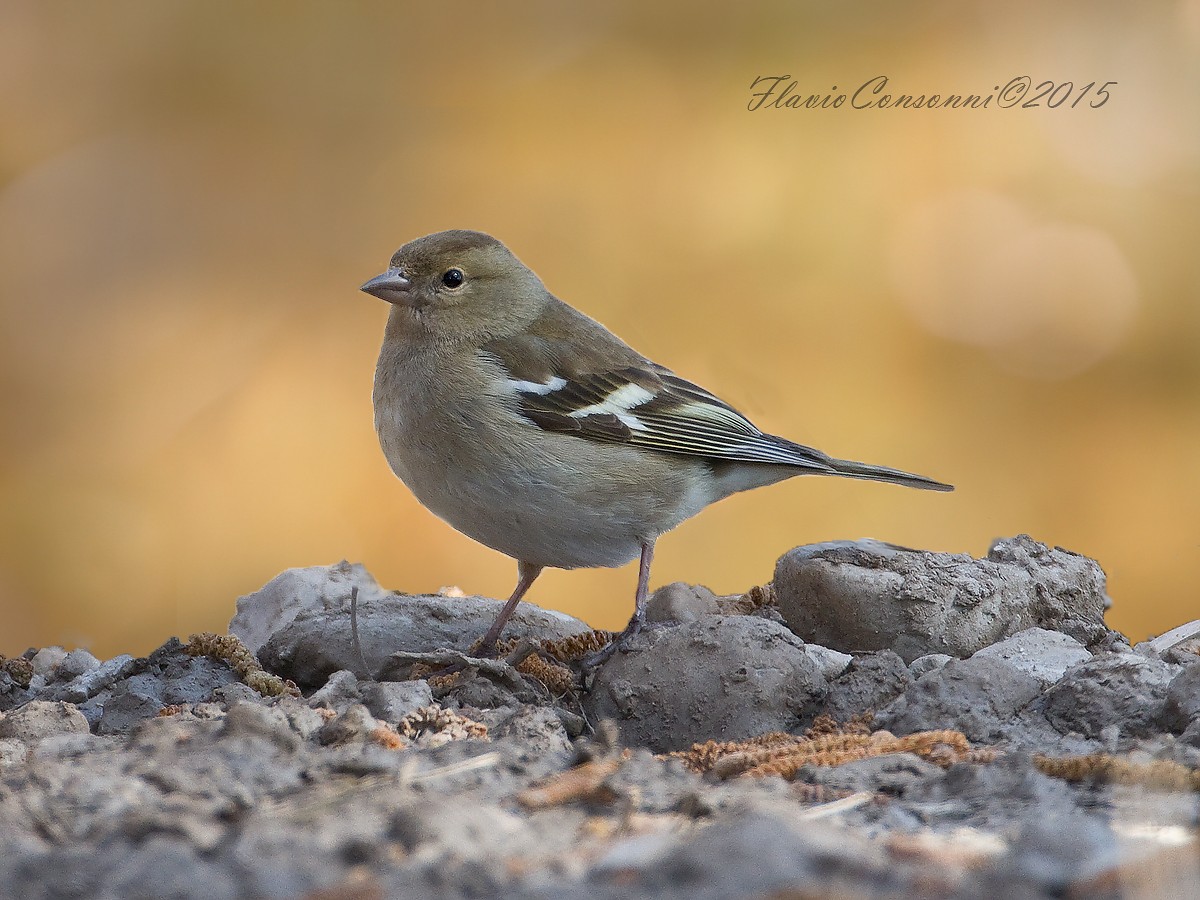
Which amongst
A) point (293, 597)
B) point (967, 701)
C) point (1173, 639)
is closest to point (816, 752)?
point (967, 701)

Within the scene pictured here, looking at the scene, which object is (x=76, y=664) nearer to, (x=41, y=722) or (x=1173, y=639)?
(x=41, y=722)

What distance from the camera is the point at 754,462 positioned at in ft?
16.0

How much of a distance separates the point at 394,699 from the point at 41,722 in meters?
0.97

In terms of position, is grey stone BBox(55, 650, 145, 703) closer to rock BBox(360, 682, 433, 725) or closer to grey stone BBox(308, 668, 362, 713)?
grey stone BBox(308, 668, 362, 713)

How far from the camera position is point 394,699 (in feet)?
10.5

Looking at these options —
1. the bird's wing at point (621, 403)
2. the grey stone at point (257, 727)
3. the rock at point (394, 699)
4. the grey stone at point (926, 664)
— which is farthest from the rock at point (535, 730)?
Answer: the bird's wing at point (621, 403)

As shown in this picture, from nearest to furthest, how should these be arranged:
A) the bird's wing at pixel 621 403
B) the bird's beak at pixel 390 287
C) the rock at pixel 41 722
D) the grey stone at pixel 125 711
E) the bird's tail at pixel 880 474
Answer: the rock at pixel 41 722, the grey stone at pixel 125 711, the bird's wing at pixel 621 403, the bird's beak at pixel 390 287, the bird's tail at pixel 880 474

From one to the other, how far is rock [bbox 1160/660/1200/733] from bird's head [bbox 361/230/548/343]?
2.74 metres

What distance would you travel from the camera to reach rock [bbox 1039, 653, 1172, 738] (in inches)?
119

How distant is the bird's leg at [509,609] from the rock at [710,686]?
2.33 feet

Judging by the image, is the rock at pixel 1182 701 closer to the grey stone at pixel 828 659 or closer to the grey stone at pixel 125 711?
the grey stone at pixel 828 659

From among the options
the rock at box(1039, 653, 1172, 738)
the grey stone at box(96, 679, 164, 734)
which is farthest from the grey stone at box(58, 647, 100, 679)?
the rock at box(1039, 653, 1172, 738)

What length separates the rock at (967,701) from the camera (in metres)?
3.07

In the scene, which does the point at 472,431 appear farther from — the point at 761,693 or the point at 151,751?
the point at 151,751
